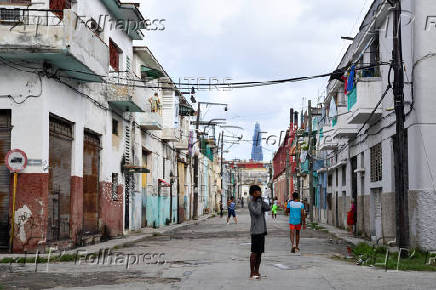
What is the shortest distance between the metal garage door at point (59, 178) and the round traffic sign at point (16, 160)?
204 cm

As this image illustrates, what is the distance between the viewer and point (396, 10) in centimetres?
1555

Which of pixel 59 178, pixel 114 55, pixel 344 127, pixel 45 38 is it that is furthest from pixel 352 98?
pixel 45 38

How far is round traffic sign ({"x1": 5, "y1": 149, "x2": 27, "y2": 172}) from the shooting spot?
52.1ft

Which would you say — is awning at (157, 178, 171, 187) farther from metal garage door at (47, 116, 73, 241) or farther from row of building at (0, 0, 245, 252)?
metal garage door at (47, 116, 73, 241)

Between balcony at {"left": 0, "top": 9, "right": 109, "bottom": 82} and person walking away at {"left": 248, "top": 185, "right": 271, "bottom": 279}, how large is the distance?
7299 millimetres

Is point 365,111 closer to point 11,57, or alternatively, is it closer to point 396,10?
point 396,10

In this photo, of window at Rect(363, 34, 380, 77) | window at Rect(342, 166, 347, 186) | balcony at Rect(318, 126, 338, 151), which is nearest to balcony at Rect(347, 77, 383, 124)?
window at Rect(363, 34, 380, 77)

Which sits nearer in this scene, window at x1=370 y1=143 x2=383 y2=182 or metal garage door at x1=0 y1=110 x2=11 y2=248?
metal garage door at x1=0 y1=110 x2=11 y2=248

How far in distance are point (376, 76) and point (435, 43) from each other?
584 centimetres

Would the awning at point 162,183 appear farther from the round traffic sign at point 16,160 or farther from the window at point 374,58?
the round traffic sign at point 16,160

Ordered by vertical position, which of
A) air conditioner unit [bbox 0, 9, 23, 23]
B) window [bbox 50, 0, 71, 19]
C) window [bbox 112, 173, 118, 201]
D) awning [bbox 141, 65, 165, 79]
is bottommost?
window [bbox 112, 173, 118, 201]

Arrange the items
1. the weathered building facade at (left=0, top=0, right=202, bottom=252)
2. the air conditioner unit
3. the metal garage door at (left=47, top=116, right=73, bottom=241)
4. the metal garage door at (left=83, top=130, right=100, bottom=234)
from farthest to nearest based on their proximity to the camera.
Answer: the metal garage door at (left=83, top=130, right=100, bottom=234), the metal garage door at (left=47, top=116, right=73, bottom=241), the air conditioner unit, the weathered building facade at (left=0, top=0, right=202, bottom=252)

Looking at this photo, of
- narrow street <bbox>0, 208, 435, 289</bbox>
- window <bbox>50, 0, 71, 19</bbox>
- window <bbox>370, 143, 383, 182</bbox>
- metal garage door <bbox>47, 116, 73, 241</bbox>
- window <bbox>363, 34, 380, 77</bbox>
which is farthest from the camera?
window <bbox>363, 34, 380, 77</bbox>

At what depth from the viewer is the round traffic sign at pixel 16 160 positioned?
52.1 ft
